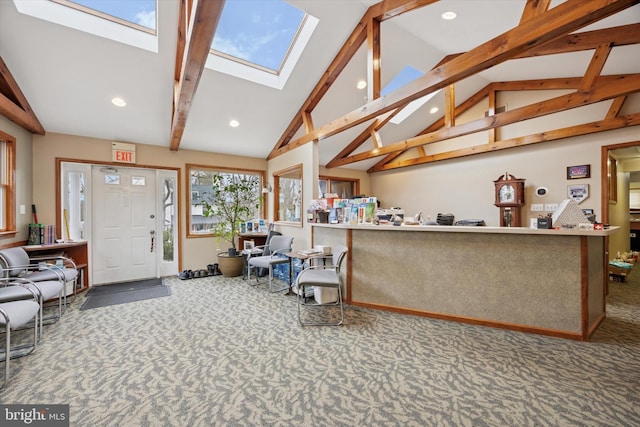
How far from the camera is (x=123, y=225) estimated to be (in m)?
4.89

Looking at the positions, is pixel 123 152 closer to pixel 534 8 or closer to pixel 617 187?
pixel 534 8

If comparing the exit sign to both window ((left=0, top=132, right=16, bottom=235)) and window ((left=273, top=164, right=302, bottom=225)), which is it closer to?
window ((left=0, top=132, right=16, bottom=235))

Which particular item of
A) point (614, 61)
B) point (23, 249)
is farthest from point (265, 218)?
point (614, 61)

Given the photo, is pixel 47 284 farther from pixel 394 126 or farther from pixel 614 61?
pixel 614 61

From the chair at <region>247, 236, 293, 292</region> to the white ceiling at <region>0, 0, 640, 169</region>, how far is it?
2.12 m

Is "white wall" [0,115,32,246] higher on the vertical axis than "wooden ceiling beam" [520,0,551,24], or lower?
lower

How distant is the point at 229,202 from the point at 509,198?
5415mm

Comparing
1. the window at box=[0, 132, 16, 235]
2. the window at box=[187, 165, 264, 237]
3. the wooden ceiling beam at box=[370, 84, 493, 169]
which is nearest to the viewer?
the window at box=[0, 132, 16, 235]

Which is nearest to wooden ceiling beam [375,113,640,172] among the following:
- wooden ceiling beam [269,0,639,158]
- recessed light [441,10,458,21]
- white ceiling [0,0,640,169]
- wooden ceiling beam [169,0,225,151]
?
white ceiling [0,0,640,169]

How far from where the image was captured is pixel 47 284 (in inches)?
115

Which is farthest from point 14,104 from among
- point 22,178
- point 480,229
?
point 480,229

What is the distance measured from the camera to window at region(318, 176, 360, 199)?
724cm

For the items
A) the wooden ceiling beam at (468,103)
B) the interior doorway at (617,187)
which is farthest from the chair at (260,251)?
the interior doorway at (617,187)

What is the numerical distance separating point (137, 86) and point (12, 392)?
11.6ft
